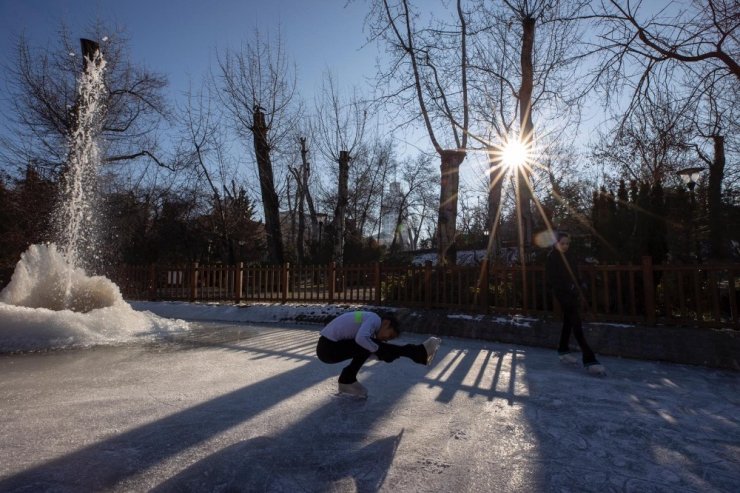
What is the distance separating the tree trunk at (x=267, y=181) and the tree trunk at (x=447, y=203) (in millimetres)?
9844

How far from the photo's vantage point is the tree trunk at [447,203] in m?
12.9

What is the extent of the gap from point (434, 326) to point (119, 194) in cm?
2149

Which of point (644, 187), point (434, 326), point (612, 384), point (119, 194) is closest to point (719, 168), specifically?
point (644, 187)

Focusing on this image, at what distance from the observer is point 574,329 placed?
5.66 m

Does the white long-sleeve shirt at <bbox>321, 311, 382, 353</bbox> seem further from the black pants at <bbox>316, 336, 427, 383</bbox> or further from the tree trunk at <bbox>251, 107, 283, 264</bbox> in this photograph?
the tree trunk at <bbox>251, 107, 283, 264</bbox>

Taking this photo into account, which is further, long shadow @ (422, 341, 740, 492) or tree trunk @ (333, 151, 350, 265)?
tree trunk @ (333, 151, 350, 265)

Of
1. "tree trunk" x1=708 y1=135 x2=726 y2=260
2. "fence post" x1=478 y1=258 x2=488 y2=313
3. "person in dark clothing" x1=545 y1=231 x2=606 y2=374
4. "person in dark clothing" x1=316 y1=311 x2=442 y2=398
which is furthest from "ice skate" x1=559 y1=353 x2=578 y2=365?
"tree trunk" x1=708 y1=135 x2=726 y2=260

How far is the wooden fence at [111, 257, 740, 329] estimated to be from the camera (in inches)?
276

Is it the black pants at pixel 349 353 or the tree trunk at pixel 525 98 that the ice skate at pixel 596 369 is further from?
the tree trunk at pixel 525 98

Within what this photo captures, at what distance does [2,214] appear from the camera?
742 inches

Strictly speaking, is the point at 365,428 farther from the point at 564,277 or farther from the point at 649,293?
the point at 649,293

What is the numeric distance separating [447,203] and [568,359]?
7.56 m

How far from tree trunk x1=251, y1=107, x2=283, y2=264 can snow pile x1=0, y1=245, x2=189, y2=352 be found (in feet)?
39.0

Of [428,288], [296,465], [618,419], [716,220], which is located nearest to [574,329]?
[618,419]
